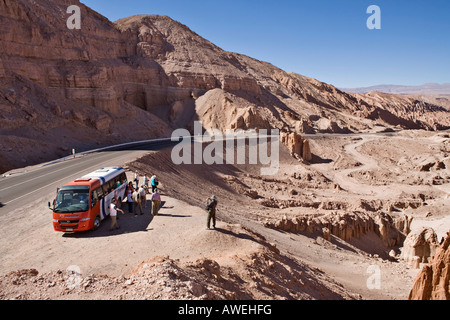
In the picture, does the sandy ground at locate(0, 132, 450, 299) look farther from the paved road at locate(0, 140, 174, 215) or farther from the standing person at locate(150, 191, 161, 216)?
the paved road at locate(0, 140, 174, 215)

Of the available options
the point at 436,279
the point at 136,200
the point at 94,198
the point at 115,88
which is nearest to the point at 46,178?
the point at 136,200

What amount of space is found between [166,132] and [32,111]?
15557mm

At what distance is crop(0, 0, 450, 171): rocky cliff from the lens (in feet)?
88.8

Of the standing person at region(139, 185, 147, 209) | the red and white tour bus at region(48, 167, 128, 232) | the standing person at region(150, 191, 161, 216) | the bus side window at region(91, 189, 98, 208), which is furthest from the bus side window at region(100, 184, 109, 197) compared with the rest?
the standing person at region(150, 191, 161, 216)

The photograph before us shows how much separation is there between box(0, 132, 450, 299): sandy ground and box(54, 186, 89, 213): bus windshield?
102 centimetres

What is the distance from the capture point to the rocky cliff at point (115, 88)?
27.1 meters

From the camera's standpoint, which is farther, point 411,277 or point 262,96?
point 262,96

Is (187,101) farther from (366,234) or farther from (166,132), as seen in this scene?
(366,234)

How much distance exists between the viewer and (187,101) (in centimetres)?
4672

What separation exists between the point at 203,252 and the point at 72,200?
16.3 feet

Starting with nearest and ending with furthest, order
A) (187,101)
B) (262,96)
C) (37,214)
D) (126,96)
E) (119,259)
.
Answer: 1. (119,259)
2. (37,214)
3. (126,96)
4. (187,101)
5. (262,96)

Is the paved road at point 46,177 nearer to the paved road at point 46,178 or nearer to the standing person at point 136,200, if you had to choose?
the paved road at point 46,178
